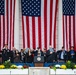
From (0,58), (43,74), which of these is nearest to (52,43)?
(0,58)

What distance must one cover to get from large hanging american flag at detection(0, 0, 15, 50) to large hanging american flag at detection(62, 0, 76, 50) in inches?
207

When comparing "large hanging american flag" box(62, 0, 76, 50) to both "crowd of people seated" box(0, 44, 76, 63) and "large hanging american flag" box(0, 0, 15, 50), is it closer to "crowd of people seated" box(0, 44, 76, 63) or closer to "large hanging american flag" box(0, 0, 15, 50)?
"crowd of people seated" box(0, 44, 76, 63)

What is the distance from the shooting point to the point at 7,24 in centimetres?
2939

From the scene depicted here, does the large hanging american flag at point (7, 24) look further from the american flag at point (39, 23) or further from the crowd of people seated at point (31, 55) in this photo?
the crowd of people seated at point (31, 55)

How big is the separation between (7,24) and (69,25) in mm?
6204

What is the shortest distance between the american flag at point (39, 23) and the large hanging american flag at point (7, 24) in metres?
1.27

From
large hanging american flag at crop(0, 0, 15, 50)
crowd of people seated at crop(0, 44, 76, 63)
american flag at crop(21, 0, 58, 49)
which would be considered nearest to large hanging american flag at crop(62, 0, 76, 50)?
american flag at crop(21, 0, 58, 49)

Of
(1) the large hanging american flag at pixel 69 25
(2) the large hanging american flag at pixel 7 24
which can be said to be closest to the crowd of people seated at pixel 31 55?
(1) the large hanging american flag at pixel 69 25

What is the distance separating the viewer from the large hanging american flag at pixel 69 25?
29766 millimetres

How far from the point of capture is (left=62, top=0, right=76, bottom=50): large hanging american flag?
29.8 metres

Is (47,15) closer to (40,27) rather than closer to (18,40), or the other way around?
Result: (40,27)

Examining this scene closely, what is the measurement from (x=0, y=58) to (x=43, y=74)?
1227cm

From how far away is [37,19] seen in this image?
98.7 feet

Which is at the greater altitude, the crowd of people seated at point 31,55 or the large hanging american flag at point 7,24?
the large hanging american flag at point 7,24
